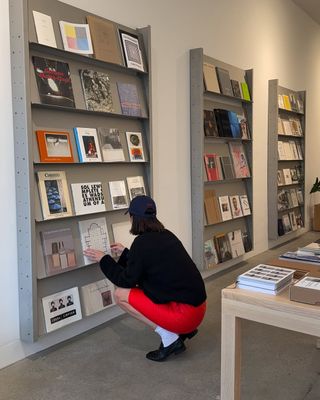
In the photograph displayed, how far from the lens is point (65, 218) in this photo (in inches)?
110

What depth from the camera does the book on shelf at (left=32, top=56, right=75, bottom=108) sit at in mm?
2567

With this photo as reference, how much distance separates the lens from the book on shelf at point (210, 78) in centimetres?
411

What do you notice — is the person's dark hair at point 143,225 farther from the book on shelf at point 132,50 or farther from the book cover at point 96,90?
the book on shelf at point 132,50

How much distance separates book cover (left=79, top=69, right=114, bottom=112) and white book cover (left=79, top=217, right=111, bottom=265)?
81 centimetres

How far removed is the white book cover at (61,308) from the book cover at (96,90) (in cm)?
130

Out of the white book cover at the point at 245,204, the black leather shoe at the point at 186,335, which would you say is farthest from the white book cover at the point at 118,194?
the white book cover at the point at 245,204

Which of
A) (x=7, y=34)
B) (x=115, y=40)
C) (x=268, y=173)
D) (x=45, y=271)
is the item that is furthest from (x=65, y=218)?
(x=268, y=173)

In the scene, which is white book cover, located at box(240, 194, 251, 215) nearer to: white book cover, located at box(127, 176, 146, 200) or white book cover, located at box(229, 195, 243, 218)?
white book cover, located at box(229, 195, 243, 218)

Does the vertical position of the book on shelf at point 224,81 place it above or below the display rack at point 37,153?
above

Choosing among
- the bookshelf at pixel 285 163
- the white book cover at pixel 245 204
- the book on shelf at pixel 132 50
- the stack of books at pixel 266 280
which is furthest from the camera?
the bookshelf at pixel 285 163

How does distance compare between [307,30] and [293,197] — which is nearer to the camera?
[293,197]

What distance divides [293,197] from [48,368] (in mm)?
4727

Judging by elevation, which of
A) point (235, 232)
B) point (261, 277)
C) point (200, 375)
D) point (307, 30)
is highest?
point (307, 30)

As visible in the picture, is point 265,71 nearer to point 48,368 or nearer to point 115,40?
point 115,40
